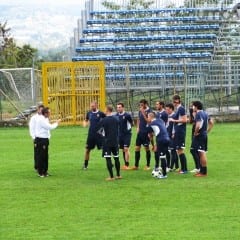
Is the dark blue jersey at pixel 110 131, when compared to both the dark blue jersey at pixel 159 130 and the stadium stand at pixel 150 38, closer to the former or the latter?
the dark blue jersey at pixel 159 130

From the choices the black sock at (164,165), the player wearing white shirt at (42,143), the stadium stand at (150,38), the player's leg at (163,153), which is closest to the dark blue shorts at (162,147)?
the player's leg at (163,153)

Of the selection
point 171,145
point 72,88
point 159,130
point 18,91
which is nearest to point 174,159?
point 171,145

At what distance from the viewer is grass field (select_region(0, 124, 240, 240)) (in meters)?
12.8

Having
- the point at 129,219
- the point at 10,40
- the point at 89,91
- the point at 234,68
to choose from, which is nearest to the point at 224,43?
the point at 234,68

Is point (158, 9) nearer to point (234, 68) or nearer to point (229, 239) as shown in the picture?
point (234, 68)

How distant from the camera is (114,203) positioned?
15516mm

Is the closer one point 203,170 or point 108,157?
point 108,157

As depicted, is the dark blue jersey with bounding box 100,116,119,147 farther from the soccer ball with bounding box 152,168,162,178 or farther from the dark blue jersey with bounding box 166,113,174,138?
the dark blue jersey with bounding box 166,113,174,138

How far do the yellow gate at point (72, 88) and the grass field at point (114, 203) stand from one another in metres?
14.0

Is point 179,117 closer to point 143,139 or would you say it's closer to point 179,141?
point 179,141

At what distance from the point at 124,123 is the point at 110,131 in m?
2.76

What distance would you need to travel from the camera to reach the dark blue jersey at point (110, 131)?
62.2 ft

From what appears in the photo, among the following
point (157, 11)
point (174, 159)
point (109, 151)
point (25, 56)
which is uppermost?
point (157, 11)

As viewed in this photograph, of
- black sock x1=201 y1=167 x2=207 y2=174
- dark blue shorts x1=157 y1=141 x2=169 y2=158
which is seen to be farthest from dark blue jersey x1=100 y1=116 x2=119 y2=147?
black sock x1=201 y1=167 x2=207 y2=174
